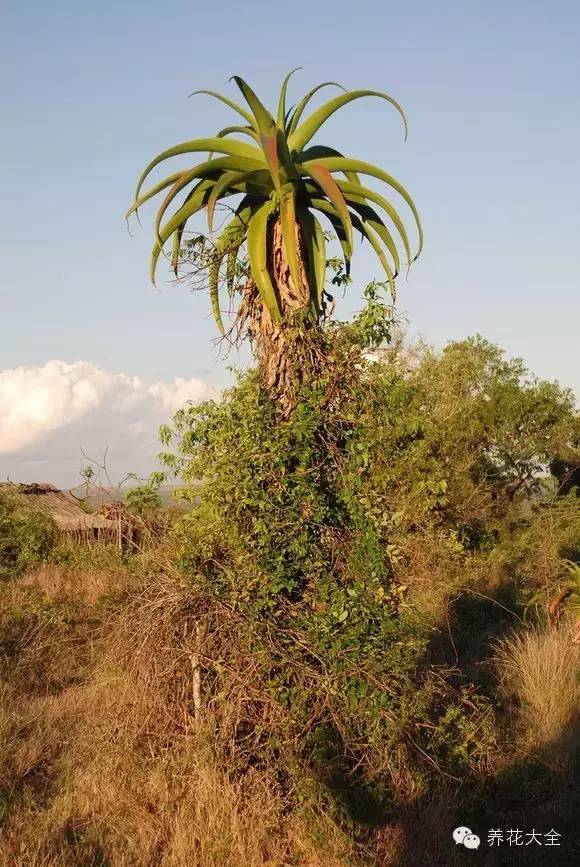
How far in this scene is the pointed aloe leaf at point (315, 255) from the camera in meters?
7.80

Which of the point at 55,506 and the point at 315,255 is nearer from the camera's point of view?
the point at 315,255

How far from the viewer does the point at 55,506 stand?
76.0 feet

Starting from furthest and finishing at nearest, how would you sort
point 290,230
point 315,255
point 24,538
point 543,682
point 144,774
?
point 24,538 → point 543,682 → point 315,255 → point 290,230 → point 144,774

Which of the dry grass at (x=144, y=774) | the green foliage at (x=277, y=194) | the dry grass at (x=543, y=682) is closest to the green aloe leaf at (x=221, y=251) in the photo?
the green foliage at (x=277, y=194)

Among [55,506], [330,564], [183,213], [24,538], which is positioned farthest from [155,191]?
[55,506]

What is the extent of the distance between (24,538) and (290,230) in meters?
13.4

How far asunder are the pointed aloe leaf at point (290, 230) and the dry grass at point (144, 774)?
282cm

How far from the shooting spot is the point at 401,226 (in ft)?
Result: 25.4

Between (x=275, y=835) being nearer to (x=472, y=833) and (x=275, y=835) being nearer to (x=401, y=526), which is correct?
(x=472, y=833)

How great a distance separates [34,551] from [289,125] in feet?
42.5

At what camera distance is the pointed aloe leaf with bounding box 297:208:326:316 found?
7.80 meters

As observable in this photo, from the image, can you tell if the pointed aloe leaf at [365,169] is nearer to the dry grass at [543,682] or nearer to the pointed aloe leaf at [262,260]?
the pointed aloe leaf at [262,260]

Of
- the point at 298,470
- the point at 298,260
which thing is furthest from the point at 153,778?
the point at 298,260

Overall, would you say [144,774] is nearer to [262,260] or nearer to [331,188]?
[262,260]
